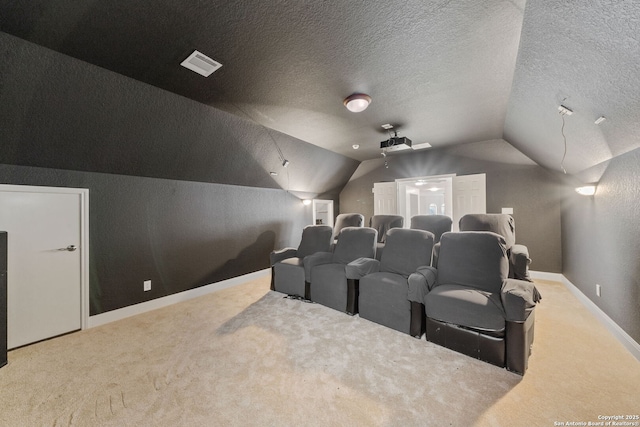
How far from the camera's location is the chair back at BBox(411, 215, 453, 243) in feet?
14.1

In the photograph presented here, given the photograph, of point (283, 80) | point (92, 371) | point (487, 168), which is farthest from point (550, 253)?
point (92, 371)

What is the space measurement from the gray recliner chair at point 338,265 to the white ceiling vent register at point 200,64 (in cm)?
264

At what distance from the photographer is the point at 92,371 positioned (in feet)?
7.02

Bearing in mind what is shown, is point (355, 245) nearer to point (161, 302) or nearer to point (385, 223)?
point (385, 223)

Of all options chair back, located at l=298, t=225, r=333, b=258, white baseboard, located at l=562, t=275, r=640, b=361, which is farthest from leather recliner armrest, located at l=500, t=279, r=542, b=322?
chair back, located at l=298, t=225, r=333, b=258

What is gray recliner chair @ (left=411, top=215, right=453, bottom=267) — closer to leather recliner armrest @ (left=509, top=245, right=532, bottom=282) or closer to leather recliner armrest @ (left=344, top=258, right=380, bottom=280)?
leather recliner armrest @ (left=509, top=245, right=532, bottom=282)

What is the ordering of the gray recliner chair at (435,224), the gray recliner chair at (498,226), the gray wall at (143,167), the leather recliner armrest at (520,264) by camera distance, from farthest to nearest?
the gray recliner chair at (435,224)
the gray recliner chair at (498,226)
the leather recliner armrest at (520,264)
the gray wall at (143,167)

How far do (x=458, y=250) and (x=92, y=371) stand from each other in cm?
374

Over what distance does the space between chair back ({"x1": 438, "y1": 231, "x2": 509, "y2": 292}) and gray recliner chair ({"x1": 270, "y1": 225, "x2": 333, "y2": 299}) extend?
1848mm

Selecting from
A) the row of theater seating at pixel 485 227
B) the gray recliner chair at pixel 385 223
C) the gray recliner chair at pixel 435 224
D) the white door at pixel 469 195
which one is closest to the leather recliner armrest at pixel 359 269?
the row of theater seating at pixel 485 227

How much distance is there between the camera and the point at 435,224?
14.4 ft

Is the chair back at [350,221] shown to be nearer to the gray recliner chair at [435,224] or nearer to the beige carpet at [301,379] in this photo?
the gray recliner chair at [435,224]

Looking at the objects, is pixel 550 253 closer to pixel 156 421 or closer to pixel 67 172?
pixel 156 421

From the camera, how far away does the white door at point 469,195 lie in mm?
5255
